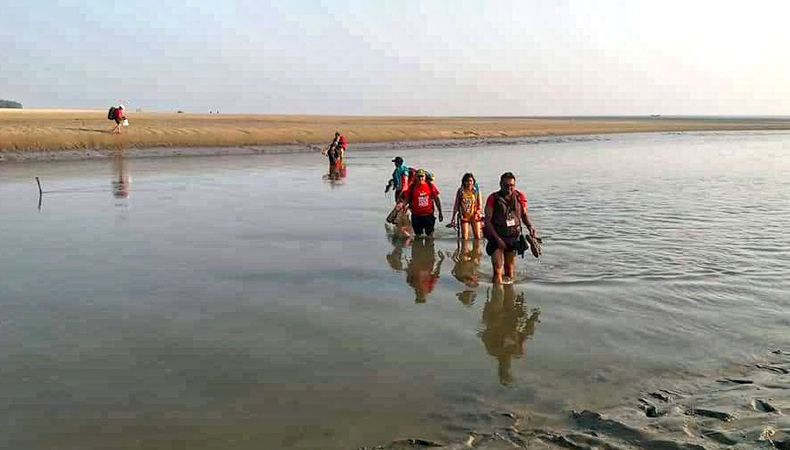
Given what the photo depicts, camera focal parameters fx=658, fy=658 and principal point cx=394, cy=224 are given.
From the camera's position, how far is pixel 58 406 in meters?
5.54

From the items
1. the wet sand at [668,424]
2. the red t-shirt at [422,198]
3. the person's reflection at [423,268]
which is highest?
the red t-shirt at [422,198]

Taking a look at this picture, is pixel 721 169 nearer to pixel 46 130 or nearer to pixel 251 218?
pixel 251 218

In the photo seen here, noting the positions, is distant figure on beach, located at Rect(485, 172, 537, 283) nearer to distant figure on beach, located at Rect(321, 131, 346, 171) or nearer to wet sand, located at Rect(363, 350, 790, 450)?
wet sand, located at Rect(363, 350, 790, 450)

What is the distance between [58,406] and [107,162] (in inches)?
1042

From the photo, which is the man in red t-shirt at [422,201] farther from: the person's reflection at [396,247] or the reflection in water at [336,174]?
the reflection in water at [336,174]

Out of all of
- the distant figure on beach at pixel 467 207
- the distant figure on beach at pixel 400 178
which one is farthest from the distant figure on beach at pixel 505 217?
the distant figure on beach at pixel 400 178

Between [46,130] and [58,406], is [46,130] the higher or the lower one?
the higher one

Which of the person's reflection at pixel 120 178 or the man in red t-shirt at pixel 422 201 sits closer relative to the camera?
the man in red t-shirt at pixel 422 201

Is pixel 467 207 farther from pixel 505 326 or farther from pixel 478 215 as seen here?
pixel 505 326

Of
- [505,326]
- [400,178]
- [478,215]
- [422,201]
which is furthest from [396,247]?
[505,326]

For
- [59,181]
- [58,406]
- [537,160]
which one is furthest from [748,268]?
[537,160]

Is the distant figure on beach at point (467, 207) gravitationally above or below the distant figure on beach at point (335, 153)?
below

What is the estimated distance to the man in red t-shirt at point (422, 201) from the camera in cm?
1234

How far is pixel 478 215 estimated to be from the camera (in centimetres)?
1229
